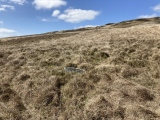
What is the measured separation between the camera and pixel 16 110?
9.99 metres

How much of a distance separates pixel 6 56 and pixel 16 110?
939cm

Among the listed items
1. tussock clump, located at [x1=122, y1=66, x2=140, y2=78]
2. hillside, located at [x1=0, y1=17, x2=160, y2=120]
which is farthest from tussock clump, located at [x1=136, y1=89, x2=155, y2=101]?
tussock clump, located at [x1=122, y1=66, x2=140, y2=78]

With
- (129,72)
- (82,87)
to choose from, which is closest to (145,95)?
(129,72)

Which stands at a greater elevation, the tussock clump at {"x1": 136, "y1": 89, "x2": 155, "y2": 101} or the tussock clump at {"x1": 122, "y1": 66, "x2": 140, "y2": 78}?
the tussock clump at {"x1": 122, "y1": 66, "x2": 140, "y2": 78}

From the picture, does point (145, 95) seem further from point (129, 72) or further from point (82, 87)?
point (82, 87)

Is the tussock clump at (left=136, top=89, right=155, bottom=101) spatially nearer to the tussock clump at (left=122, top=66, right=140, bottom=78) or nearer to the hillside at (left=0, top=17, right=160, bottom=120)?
the hillside at (left=0, top=17, right=160, bottom=120)

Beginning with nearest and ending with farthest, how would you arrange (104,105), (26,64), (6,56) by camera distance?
(104,105), (26,64), (6,56)

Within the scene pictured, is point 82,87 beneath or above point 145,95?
above

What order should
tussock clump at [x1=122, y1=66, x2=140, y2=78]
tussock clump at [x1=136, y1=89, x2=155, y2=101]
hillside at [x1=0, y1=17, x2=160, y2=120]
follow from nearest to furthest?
hillside at [x1=0, y1=17, x2=160, y2=120] < tussock clump at [x1=136, y1=89, x2=155, y2=101] < tussock clump at [x1=122, y1=66, x2=140, y2=78]

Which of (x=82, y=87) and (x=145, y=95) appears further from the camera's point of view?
(x=82, y=87)

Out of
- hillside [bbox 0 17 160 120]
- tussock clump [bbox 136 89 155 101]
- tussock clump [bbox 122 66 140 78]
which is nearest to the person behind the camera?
hillside [bbox 0 17 160 120]

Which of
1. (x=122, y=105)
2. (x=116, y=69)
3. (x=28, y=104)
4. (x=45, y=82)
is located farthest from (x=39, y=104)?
(x=116, y=69)

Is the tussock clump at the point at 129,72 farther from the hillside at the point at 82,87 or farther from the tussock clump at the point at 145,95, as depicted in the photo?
the tussock clump at the point at 145,95

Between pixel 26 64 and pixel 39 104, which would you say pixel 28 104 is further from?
pixel 26 64
